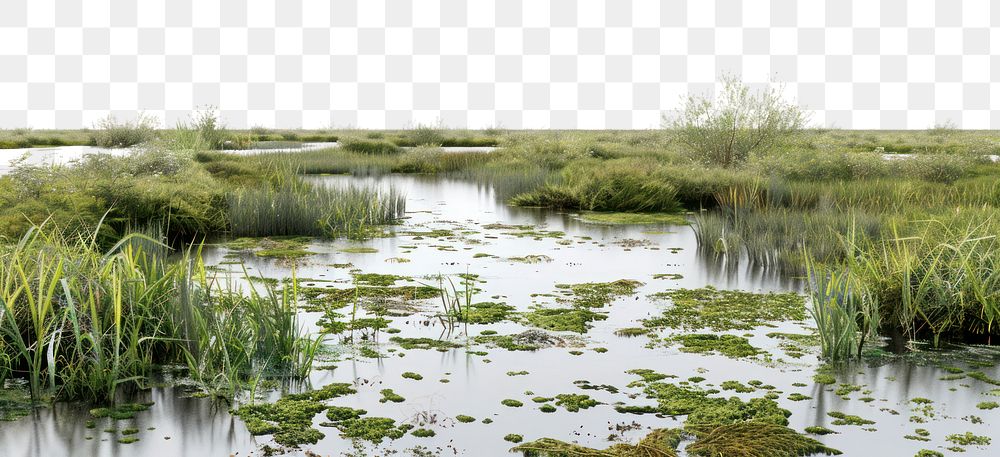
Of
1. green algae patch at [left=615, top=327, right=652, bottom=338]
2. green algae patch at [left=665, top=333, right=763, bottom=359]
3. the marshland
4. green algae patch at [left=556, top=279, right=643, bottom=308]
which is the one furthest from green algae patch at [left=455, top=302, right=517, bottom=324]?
green algae patch at [left=665, top=333, right=763, bottom=359]

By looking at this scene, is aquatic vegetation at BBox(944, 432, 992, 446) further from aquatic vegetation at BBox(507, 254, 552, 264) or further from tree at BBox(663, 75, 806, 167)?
tree at BBox(663, 75, 806, 167)

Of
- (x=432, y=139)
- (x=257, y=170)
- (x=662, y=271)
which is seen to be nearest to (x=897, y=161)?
(x=662, y=271)

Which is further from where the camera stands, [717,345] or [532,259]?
[532,259]

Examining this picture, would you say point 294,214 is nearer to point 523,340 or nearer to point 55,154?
point 523,340

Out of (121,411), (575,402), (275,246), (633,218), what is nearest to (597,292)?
(575,402)

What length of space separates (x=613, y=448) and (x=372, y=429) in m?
1.16

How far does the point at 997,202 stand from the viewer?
13242 mm

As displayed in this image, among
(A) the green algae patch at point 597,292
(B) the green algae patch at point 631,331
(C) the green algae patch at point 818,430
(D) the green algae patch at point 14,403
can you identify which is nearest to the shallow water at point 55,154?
(D) the green algae patch at point 14,403

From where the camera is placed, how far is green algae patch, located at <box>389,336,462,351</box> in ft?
19.0

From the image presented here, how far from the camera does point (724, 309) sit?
7145 millimetres

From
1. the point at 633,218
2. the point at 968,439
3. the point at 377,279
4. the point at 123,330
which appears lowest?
the point at 968,439

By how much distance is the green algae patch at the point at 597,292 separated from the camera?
731 centimetres

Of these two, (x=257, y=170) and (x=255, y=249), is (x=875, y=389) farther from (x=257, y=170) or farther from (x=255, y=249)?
(x=257, y=170)

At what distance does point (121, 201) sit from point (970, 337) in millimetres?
9223
